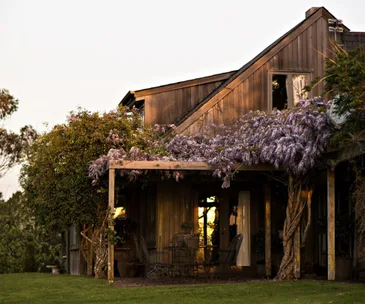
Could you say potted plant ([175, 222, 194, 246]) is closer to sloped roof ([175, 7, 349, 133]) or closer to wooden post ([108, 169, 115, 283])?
wooden post ([108, 169, 115, 283])

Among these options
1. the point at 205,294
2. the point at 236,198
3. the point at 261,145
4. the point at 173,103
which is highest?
the point at 173,103

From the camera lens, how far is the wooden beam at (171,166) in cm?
1631

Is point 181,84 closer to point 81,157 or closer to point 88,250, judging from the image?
point 81,157

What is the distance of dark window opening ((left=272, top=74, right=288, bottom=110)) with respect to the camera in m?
20.6

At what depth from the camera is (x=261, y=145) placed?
1641 centimetres

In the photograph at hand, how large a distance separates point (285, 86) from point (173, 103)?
311 cm

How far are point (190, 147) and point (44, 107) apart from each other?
8965 millimetres

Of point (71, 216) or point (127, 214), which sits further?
point (127, 214)

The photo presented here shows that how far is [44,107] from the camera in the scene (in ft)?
84.5

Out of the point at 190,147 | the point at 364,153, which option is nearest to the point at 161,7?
the point at 190,147

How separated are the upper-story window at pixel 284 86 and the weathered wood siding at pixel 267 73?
0.12 m

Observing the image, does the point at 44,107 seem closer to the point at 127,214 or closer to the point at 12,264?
the point at 127,214

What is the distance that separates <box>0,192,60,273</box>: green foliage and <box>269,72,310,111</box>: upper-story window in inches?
490

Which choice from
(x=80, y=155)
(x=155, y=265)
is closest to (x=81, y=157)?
(x=80, y=155)
